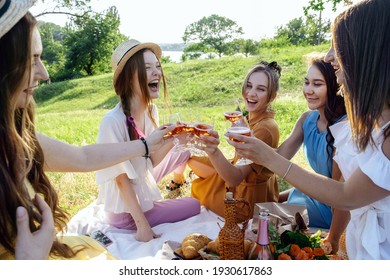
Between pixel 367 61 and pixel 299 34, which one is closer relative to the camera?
pixel 367 61

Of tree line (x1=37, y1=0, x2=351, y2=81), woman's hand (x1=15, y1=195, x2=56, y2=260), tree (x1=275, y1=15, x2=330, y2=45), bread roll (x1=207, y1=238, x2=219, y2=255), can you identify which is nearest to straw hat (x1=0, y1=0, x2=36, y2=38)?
woman's hand (x1=15, y1=195, x2=56, y2=260)

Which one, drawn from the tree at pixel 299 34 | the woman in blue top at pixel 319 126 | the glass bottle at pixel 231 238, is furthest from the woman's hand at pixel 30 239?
the tree at pixel 299 34

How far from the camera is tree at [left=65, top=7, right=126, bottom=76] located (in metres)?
29.2

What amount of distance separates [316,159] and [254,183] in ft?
2.05

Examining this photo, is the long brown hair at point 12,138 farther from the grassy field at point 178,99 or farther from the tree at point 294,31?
the tree at point 294,31

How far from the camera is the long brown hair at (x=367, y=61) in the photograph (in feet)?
7.28

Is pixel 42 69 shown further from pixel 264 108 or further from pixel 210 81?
pixel 210 81

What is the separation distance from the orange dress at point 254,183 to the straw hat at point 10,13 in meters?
2.53

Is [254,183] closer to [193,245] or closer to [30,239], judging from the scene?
Answer: [193,245]

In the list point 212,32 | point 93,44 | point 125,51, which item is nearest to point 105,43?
point 93,44

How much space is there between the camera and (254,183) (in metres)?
3.96

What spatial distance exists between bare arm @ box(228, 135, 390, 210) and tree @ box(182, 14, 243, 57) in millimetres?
31702
